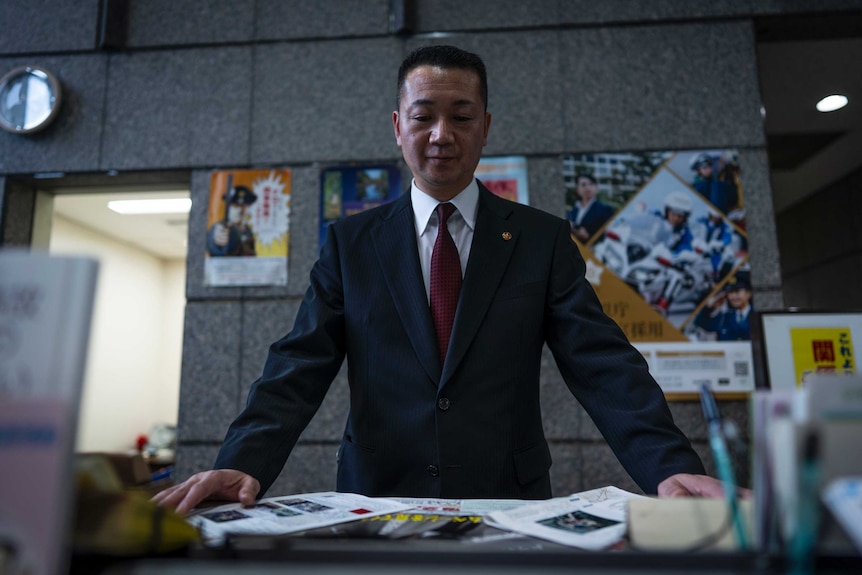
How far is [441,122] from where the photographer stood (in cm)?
125

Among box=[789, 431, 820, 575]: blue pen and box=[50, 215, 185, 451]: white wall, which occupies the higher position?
box=[50, 215, 185, 451]: white wall

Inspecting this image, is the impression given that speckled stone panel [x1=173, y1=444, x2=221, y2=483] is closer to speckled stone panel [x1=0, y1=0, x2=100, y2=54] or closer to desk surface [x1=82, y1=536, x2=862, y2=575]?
speckled stone panel [x1=0, y1=0, x2=100, y2=54]

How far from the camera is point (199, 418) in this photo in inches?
87.7

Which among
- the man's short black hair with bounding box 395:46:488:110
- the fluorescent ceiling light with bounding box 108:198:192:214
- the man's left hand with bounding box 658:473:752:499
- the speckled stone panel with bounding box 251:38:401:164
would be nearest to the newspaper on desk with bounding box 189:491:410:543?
the man's left hand with bounding box 658:473:752:499

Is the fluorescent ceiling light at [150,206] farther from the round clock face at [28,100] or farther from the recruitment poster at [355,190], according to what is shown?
the recruitment poster at [355,190]

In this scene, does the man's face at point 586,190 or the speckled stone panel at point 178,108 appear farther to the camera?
the speckled stone panel at point 178,108

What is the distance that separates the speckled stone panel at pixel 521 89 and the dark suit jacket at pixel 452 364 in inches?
39.9

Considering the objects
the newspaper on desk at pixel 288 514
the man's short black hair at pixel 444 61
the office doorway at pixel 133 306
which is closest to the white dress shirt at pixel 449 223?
the man's short black hair at pixel 444 61

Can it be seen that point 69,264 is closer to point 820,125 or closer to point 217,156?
point 217,156

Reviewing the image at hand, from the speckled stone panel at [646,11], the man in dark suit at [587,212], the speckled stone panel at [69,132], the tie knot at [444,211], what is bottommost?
the tie knot at [444,211]

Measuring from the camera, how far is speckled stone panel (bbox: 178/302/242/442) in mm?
2223

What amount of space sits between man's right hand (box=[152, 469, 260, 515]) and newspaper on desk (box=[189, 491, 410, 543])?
0.02 m

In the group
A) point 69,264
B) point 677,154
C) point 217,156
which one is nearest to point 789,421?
point 69,264

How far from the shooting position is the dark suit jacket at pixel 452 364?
1091 millimetres
